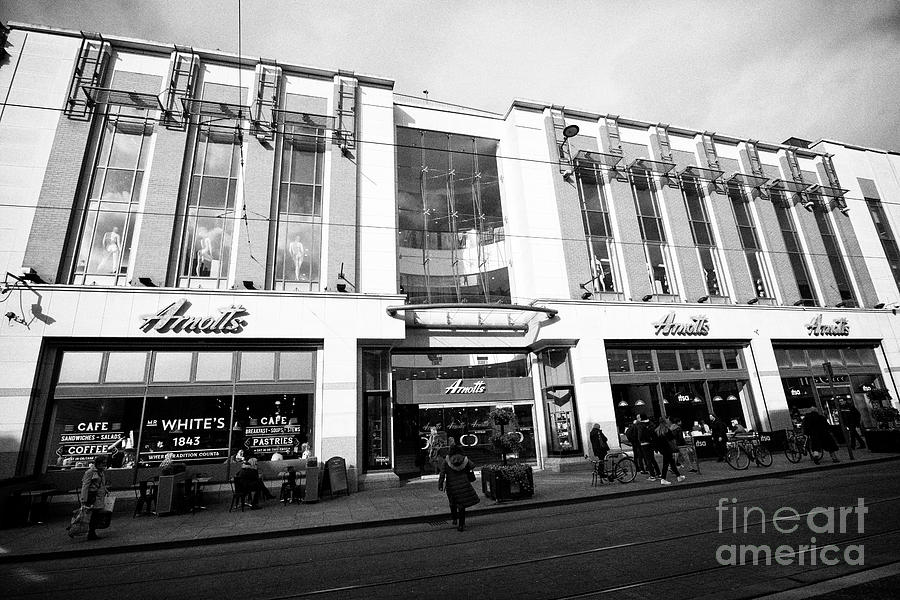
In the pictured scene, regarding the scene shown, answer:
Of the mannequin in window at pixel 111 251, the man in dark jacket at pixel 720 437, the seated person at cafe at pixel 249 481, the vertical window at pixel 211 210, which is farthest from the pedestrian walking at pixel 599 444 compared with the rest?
the mannequin in window at pixel 111 251

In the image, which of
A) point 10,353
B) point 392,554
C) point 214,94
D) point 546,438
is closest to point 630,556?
point 392,554

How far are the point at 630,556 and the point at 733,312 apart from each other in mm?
18392

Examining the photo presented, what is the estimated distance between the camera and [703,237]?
2258 centimetres

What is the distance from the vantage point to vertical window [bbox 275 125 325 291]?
54.9ft

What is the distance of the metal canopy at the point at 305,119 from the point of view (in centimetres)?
1792

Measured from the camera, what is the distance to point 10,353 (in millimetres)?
13234

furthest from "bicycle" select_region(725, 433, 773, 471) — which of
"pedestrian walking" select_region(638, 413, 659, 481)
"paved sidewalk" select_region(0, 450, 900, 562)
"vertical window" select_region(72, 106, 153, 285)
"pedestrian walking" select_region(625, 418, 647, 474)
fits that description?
"vertical window" select_region(72, 106, 153, 285)

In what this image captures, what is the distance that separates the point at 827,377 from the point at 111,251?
106 ft

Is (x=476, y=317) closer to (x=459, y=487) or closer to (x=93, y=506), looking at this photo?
(x=459, y=487)

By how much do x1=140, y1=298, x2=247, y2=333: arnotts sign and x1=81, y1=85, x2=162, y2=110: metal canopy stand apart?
8175mm

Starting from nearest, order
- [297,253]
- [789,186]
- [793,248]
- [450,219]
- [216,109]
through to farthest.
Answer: [297,253]
[216,109]
[450,219]
[793,248]
[789,186]

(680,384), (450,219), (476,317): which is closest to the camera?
(476,317)

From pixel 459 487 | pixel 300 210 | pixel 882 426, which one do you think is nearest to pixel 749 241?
pixel 882 426

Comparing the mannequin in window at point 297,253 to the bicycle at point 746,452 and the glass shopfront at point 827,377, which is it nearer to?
the bicycle at point 746,452
